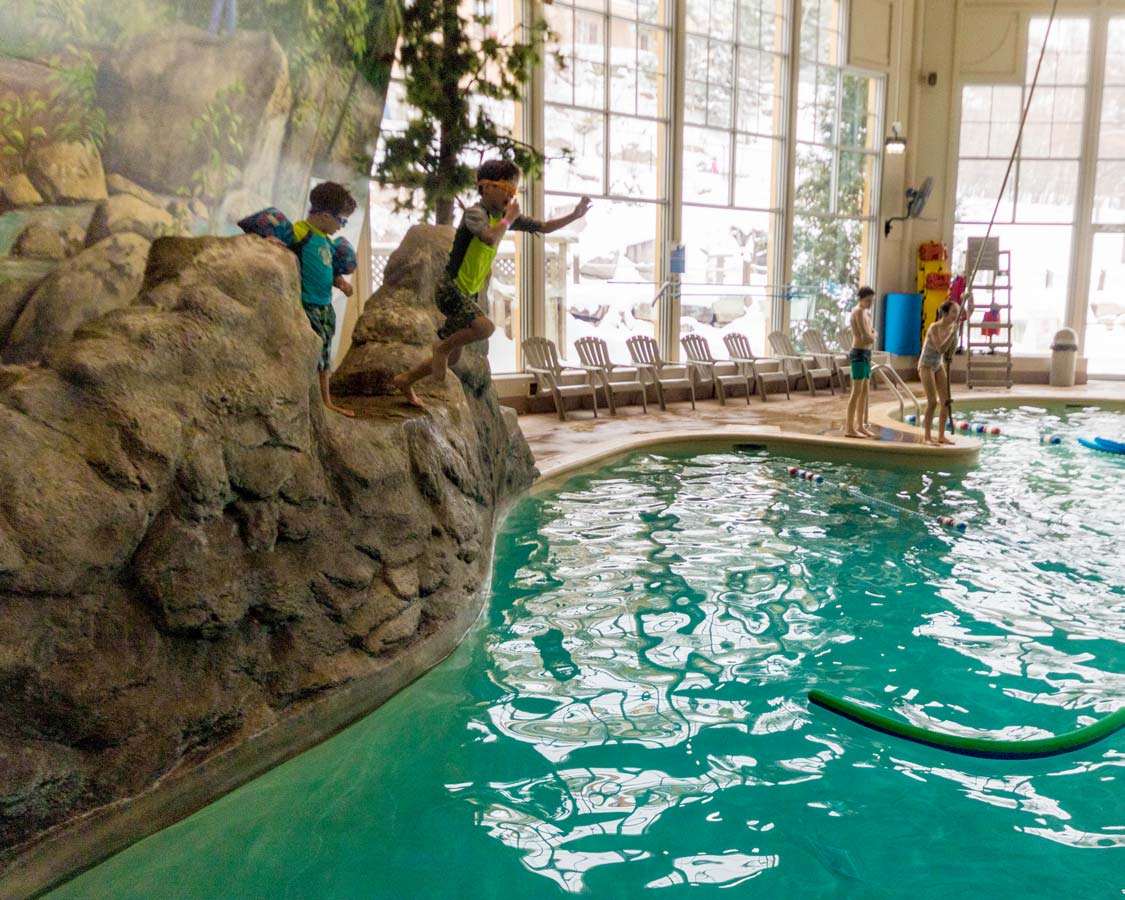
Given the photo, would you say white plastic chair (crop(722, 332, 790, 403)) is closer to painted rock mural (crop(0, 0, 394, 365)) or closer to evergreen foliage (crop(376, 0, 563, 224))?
evergreen foliage (crop(376, 0, 563, 224))

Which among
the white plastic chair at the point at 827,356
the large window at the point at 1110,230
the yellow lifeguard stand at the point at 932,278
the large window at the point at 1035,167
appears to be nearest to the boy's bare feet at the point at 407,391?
the white plastic chair at the point at 827,356

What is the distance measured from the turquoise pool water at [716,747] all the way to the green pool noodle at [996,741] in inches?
1.8

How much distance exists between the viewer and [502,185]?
4.95m

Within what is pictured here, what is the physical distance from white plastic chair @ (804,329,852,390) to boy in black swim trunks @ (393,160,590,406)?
10.2 meters

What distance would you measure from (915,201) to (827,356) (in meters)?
3.73

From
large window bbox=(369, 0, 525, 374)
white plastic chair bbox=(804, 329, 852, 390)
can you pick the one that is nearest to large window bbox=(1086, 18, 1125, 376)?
white plastic chair bbox=(804, 329, 852, 390)

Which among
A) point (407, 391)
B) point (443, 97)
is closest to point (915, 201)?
point (443, 97)

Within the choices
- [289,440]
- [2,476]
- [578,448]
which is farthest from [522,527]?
[2,476]

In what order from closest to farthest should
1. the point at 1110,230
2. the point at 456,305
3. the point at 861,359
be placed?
the point at 456,305
the point at 861,359
the point at 1110,230

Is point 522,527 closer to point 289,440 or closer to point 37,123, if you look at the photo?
point 289,440

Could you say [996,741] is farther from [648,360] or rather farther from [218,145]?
[648,360]

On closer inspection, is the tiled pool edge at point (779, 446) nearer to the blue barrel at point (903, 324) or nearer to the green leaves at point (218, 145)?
the green leaves at point (218, 145)

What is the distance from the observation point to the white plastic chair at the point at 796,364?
14039 mm

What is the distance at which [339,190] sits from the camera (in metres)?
4.62
